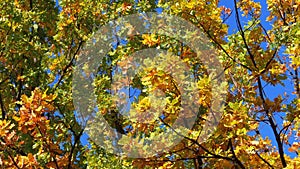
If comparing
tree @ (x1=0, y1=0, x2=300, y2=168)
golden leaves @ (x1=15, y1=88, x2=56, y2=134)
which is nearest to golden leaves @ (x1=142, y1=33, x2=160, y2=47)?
tree @ (x1=0, y1=0, x2=300, y2=168)

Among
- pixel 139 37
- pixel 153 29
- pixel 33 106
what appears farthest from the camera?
pixel 139 37

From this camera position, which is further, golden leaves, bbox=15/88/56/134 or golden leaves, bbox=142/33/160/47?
golden leaves, bbox=142/33/160/47

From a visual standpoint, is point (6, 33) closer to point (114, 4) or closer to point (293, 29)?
point (114, 4)

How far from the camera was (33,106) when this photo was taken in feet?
15.3

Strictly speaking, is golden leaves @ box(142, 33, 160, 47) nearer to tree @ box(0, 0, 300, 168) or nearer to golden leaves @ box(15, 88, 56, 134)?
tree @ box(0, 0, 300, 168)

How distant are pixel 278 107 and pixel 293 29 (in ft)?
3.54

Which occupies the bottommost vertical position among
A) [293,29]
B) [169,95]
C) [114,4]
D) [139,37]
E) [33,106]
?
[33,106]

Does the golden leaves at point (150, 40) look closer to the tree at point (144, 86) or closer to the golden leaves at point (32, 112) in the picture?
the tree at point (144, 86)

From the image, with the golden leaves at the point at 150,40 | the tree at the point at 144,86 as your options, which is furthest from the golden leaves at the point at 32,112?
the golden leaves at the point at 150,40

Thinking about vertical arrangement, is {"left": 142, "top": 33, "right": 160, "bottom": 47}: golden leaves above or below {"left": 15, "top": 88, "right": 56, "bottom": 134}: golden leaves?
above

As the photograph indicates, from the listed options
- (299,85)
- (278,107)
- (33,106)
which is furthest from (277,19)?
(33,106)

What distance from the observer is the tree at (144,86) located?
15.8ft

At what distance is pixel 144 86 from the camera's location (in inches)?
224

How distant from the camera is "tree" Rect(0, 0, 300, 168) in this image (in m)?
4.82
